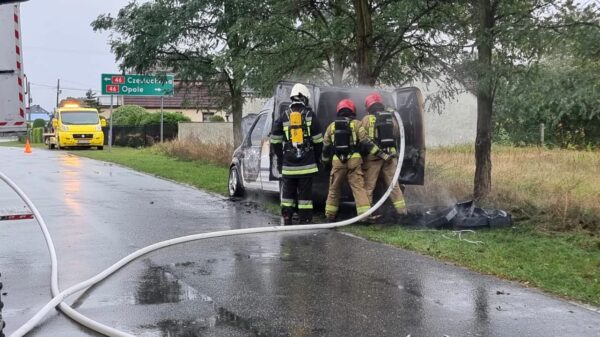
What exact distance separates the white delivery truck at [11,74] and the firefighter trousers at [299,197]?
15.8 ft

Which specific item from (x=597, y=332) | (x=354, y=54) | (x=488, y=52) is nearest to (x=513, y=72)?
(x=488, y=52)

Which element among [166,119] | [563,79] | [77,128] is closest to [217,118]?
[166,119]

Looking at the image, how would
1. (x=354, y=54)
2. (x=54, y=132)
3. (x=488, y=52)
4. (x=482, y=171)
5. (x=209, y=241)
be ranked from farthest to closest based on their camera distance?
(x=54, y=132) → (x=354, y=54) → (x=482, y=171) → (x=488, y=52) → (x=209, y=241)

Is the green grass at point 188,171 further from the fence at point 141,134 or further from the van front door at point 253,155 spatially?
the fence at point 141,134

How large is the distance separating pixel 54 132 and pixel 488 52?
29937mm

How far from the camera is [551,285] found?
19.4 feet

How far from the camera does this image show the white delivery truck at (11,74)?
453 centimetres

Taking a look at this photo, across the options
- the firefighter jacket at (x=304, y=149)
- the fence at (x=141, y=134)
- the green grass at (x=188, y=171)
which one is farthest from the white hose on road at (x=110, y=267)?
the fence at (x=141, y=134)

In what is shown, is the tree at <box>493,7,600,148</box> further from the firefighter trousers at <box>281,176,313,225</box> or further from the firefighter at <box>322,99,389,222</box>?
the firefighter trousers at <box>281,176,313,225</box>

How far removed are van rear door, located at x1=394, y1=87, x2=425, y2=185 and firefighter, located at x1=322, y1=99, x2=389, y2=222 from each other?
26.2 inches

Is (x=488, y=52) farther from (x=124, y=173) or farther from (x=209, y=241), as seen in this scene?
(x=124, y=173)

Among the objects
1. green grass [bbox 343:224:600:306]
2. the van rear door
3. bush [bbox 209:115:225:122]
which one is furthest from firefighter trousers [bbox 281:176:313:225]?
bush [bbox 209:115:225:122]

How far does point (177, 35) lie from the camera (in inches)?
733

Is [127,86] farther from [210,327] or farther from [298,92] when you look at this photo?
[210,327]
